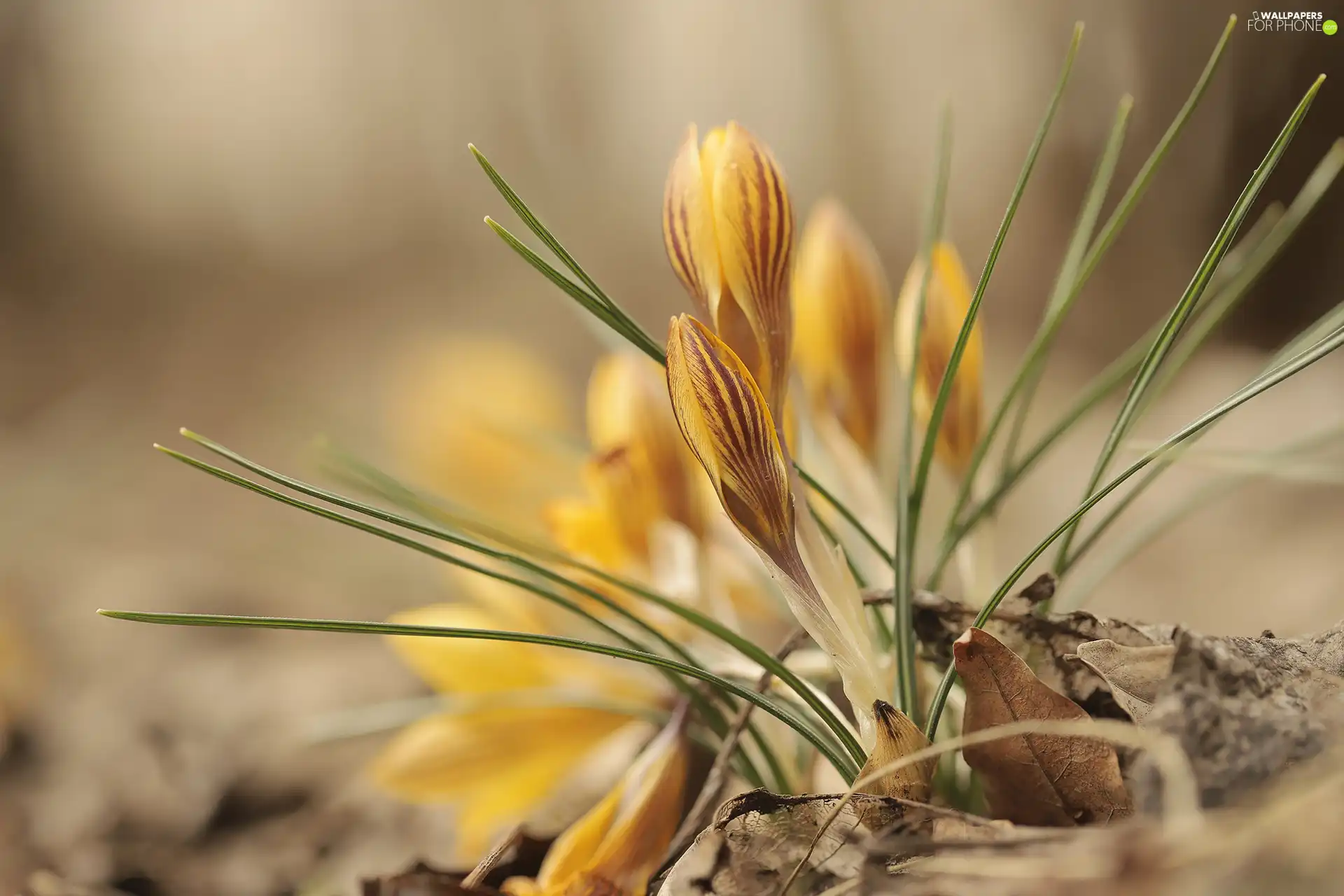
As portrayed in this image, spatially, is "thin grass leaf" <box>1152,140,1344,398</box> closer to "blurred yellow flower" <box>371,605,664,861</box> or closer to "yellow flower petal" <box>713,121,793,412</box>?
"yellow flower petal" <box>713,121,793,412</box>

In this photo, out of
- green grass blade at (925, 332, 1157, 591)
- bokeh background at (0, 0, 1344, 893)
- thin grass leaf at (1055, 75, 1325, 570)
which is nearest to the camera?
thin grass leaf at (1055, 75, 1325, 570)

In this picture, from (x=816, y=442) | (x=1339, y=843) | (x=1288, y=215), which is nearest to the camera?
(x=1339, y=843)

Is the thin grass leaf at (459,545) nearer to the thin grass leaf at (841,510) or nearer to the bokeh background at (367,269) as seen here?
the thin grass leaf at (841,510)

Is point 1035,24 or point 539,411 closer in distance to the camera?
point 1035,24

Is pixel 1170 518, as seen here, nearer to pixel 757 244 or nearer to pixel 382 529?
pixel 757 244

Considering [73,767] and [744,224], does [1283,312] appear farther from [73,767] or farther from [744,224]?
[73,767]

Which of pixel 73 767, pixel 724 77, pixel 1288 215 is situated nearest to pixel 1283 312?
pixel 1288 215

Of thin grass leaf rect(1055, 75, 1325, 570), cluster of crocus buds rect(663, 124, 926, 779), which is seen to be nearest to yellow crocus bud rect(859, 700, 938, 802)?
cluster of crocus buds rect(663, 124, 926, 779)
